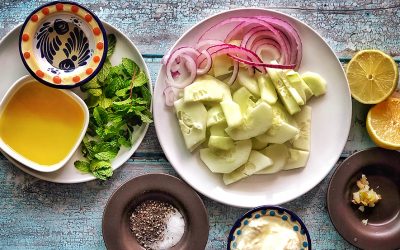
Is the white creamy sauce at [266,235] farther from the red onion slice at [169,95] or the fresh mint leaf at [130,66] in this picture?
the fresh mint leaf at [130,66]

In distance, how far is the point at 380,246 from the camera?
85.5 inches

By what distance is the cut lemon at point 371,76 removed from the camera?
6.84 ft

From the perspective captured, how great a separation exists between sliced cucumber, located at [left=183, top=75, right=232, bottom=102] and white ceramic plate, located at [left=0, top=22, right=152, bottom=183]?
17 centimetres

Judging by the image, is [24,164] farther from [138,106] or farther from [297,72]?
[297,72]

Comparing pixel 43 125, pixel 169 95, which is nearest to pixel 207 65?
pixel 169 95

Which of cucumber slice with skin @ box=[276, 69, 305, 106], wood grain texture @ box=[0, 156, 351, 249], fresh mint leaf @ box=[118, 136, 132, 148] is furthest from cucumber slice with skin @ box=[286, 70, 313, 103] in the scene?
fresh mint leaf @ box=[118, 136, 132, 148]

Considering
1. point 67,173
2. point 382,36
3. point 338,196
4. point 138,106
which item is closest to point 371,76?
point 382,36

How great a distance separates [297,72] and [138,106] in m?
0.57

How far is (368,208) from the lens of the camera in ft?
7.29

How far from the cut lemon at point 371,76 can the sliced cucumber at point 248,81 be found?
0.35 m

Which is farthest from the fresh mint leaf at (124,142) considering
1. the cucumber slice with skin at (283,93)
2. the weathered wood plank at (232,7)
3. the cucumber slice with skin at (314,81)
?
the cucumber slice with skin at (314,81)

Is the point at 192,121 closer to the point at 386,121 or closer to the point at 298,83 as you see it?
the point at 298,83

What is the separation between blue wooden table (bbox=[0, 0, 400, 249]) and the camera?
2180mm

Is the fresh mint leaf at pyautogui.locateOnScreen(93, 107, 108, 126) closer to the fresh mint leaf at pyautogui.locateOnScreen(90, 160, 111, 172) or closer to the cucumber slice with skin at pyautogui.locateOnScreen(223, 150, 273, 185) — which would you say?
the fresh mint leaf at pyautogui.locateOnScreen(90, 160, 111, 172)
